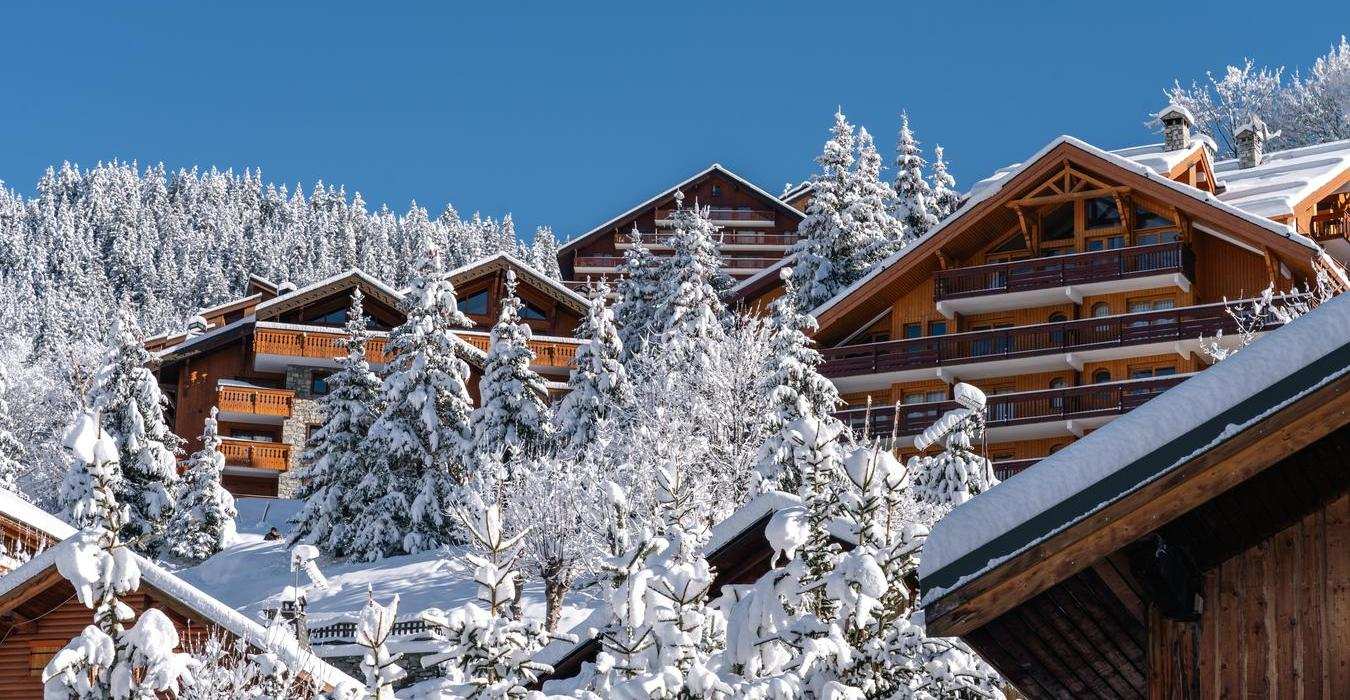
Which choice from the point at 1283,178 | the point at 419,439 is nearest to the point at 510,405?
the point at 419,439

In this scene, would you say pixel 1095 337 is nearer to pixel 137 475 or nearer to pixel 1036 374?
pixel 1036 374

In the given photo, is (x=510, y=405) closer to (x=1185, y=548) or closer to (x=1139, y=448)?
(x=1185, y=548)

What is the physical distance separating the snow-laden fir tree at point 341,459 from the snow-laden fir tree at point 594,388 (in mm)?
5021

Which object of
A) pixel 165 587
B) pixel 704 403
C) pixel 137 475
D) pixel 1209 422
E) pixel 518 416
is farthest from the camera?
pixel 137 475

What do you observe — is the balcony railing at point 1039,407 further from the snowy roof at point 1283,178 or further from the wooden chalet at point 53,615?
the wooden chalet at point 53,615

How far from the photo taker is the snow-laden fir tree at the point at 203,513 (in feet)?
145

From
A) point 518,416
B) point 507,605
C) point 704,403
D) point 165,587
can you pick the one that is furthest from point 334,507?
point 507,605

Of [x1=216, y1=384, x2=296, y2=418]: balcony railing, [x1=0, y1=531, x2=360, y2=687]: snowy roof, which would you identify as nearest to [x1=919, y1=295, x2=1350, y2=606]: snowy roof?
[x1=0, y1=531, x2=360, y2=687]: snowy roof

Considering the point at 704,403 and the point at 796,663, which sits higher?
the point at 704,403

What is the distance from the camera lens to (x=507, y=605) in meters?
9.07

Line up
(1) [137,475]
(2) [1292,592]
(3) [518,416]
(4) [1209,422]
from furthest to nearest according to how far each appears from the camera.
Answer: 1. (1) [137,475]
2. (3) [518,416]
3. (2) [1292,592]
4. (4) [1209,422]

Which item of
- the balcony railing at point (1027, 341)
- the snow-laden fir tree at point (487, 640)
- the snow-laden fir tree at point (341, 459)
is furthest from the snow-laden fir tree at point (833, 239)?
the snow-laden fir tree at point (487, 640)

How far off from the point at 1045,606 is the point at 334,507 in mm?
36685

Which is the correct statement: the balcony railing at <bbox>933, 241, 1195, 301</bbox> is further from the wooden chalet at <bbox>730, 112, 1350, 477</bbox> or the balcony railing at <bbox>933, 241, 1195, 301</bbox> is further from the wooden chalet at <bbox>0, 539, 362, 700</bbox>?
the wooden chalet at <bbox>0, 539, 362, 700</bbox>
